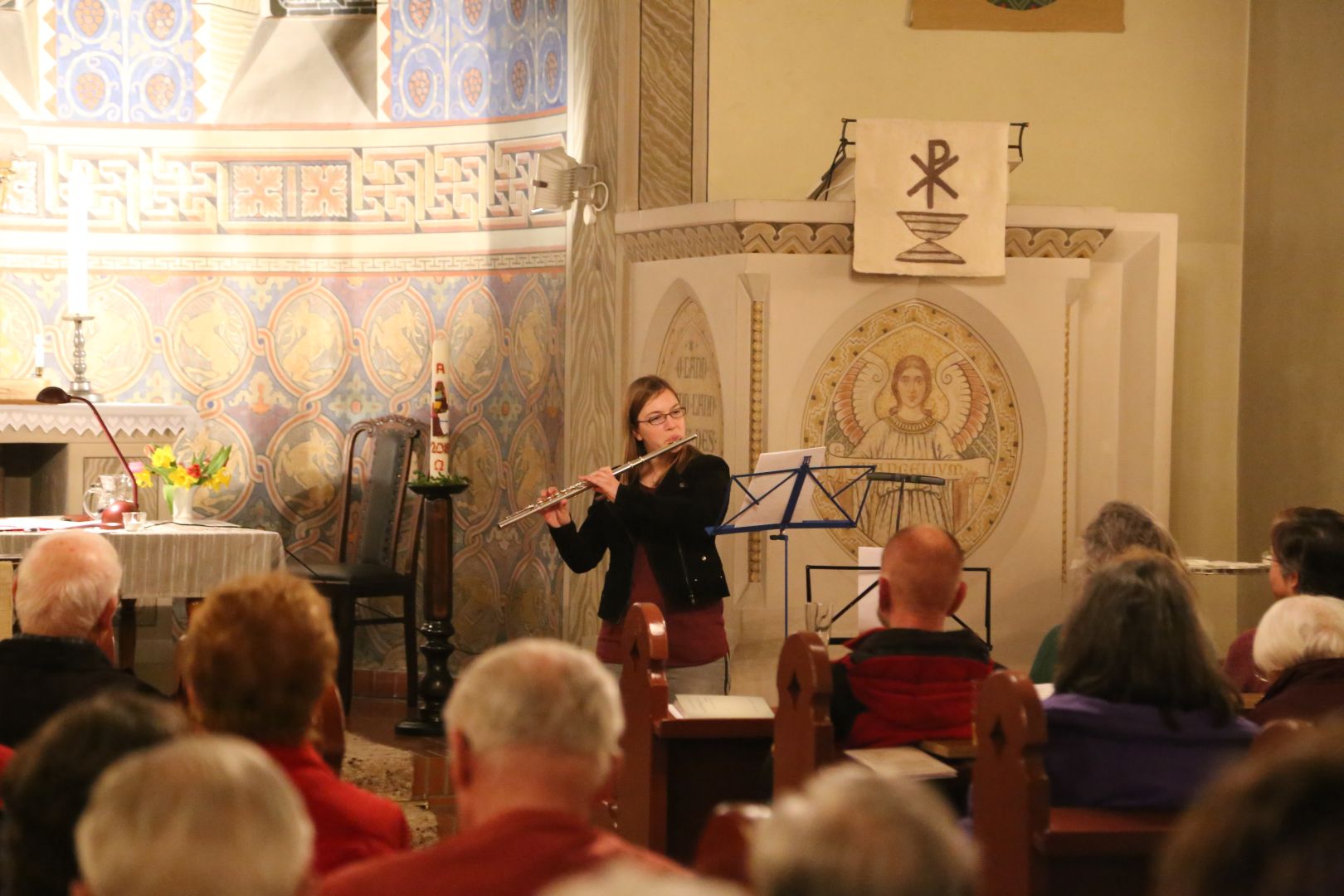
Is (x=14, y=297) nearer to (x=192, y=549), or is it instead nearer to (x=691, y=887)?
(x=192, y=549)

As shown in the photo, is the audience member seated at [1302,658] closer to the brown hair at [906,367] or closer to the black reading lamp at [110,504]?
the brown hair at [906,367]

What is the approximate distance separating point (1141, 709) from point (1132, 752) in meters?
0.07

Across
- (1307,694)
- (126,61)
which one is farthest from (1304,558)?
(126,61)

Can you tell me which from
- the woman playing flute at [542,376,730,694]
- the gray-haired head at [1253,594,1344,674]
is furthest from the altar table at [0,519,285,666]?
the gray-haired head at [1253,594,1344,674]

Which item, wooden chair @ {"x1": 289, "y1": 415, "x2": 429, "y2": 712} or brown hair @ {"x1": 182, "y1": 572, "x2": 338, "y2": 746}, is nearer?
brown hair @ {"x1": 182, "y1": 572, "x2": 338, "y2": 746}

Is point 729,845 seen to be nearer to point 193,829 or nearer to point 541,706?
point 541,706

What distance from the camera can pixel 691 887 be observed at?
1034mm

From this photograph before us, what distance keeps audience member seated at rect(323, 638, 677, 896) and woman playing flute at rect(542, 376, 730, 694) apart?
256 centimetres

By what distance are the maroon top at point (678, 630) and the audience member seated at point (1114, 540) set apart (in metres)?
0.97

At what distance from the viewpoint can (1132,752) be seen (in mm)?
2566

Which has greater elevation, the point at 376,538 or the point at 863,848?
the point at 863,848

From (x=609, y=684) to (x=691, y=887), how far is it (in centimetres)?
80

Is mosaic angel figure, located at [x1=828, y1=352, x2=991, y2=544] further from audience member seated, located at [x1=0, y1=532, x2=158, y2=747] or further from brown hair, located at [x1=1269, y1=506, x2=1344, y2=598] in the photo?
audience member seated, located at [x1=0, y1=532, x2=158, y2=747]

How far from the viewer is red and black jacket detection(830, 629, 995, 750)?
3035mm
